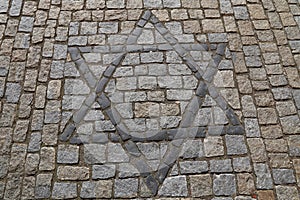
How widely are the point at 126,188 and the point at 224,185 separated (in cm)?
104

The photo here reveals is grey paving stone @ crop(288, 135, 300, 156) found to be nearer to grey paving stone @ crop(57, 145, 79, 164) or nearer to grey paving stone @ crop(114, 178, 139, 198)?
grey paving stone @ crop(114, 178, 139, 198)

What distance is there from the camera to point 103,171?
4402mm

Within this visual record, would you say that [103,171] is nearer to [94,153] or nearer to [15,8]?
[94,153]

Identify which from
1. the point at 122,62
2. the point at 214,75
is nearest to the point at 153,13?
the point at 122,62

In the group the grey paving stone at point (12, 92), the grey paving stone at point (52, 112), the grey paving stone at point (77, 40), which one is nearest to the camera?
the grey paving stone at point (52, 112)

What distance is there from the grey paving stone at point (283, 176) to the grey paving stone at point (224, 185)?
1.49ft

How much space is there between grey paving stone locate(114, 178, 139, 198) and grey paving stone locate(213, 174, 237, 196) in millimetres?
839

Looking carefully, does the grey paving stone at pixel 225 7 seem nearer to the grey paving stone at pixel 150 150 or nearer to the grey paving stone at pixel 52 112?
the grey paving stone at pixel 150 150

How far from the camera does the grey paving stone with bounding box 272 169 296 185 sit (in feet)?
14.3

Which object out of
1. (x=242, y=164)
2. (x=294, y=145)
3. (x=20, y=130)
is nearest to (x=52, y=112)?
(x=20, y=130)

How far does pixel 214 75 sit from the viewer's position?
5.13 m

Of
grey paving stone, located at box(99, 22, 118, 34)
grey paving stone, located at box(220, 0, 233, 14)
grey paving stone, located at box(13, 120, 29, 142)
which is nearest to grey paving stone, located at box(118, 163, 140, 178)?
grey paving stone, located at box(13, 120, 29, 142)

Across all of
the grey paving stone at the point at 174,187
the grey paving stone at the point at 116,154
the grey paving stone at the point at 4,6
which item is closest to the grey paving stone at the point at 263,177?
the grey paving stone at the point at 174,187

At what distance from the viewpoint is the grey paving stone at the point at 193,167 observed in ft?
14.4
